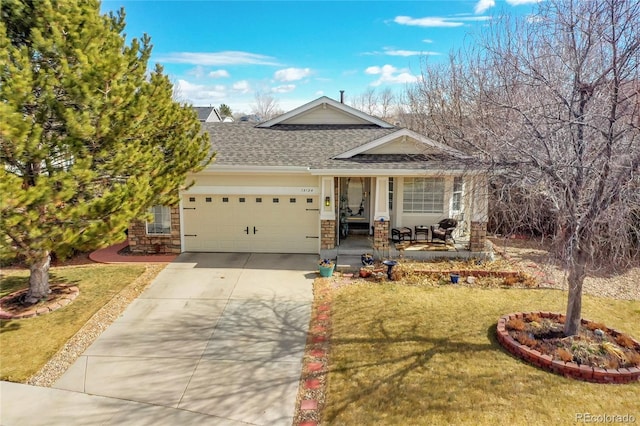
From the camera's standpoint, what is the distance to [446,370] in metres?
6.54

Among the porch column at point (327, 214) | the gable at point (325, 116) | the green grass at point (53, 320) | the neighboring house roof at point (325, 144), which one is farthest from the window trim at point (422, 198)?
the green grass at point (53, 320)

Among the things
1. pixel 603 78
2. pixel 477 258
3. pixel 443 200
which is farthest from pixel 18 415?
pixel 443 200

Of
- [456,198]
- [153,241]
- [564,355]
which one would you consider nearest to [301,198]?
[153,241]

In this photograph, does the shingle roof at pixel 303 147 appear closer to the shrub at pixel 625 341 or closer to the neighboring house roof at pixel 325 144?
the neighboring house roof at pixel 325 144

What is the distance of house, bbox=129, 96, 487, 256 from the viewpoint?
12.6 m

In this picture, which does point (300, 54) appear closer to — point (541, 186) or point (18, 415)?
point (541, 186)

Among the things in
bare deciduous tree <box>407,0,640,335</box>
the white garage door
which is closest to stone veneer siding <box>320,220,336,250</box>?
the white garage door

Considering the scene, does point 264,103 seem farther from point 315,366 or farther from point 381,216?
point 315,366

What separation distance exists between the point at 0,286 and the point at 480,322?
1187cm

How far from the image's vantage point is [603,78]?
603cm

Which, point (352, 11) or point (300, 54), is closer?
point (352, 11)

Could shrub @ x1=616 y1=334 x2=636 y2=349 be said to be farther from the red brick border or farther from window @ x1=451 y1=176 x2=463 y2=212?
window @ x1=451 y1=176 x2=463 y2=212

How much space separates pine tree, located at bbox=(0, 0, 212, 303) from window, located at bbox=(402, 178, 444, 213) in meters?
8.57

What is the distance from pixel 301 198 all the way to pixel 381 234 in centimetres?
292
